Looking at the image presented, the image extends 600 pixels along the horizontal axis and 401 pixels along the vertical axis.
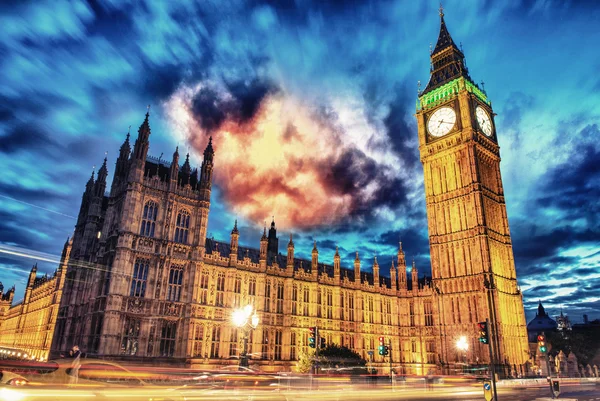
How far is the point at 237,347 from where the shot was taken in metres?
47.8

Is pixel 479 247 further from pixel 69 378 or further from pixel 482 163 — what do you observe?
pixel 69 378

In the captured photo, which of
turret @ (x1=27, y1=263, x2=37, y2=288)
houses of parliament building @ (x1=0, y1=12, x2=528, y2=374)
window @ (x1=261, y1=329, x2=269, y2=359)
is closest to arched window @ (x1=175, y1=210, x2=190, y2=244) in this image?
houses of parliament building @ (x1=0, y1=12, x2=528, y2=374)

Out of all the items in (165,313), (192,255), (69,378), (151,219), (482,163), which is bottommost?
(69,378)

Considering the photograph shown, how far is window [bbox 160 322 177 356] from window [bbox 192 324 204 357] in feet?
7.83

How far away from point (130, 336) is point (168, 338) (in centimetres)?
401

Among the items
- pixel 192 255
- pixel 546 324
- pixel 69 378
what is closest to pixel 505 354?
pixel 192 255

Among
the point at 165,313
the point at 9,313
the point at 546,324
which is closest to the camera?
the point at 165,313

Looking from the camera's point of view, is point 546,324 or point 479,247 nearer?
point 479,247

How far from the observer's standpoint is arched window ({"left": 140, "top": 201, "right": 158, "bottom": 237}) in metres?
44.7

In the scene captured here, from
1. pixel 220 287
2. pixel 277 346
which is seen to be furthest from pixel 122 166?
pixel 277 346

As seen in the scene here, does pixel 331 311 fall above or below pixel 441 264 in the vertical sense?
below

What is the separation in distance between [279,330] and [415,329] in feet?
85.5

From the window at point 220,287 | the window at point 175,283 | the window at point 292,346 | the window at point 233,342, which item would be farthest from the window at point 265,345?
the window at point 175,283

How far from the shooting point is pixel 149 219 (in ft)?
149
